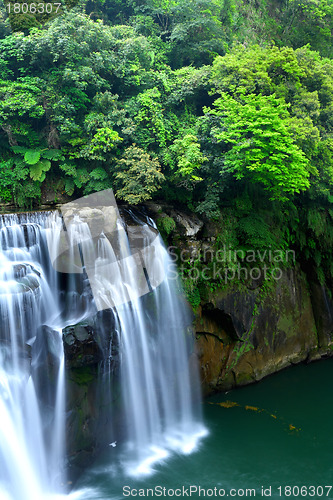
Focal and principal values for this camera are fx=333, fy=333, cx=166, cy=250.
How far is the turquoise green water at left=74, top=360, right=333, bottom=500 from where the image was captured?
7281 mm

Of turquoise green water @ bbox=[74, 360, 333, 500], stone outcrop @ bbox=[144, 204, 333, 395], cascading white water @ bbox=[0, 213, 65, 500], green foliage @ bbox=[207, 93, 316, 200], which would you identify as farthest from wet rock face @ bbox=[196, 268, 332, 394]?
cascading white water @ bbox=[0, 213, 65, 500]

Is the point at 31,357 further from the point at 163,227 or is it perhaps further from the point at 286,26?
the point at 286,26

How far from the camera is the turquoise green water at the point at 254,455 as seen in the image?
728cm

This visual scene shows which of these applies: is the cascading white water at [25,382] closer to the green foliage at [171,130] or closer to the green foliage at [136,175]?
the green foliage at [136,175]

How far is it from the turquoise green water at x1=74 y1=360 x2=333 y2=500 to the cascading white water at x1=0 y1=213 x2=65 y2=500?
1084 millimetres

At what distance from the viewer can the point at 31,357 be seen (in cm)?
724

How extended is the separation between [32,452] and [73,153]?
8.23 m

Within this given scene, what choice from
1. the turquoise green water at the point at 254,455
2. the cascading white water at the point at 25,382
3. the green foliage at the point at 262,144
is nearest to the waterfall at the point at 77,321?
the cascading white water at the point at 25,382

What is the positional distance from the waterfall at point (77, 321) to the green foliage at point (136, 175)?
2.19 ft

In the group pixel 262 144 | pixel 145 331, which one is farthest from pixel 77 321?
pixel 262 144

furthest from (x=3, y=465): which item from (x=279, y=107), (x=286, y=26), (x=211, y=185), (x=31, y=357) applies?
(x=286, y=26)

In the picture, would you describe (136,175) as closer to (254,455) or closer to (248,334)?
(248,334)

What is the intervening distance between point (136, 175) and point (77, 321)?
4781mm

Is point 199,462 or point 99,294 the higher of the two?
point 99,294
